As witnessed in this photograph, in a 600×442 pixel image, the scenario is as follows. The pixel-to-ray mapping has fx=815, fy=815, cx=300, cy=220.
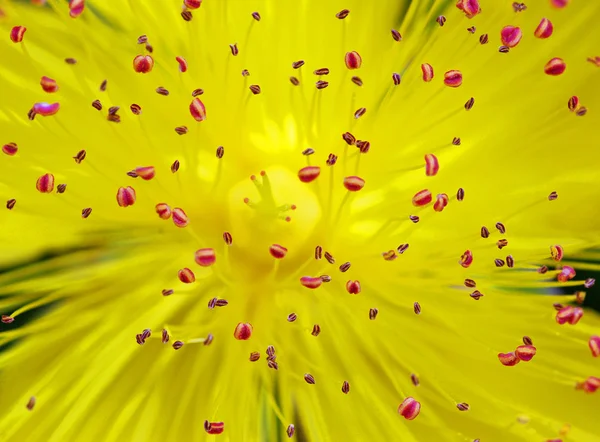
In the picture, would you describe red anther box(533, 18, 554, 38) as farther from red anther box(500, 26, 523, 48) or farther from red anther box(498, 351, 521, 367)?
red anther box(498, 351, 521, 367)

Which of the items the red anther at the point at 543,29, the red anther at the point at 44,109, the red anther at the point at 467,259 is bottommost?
the red anther at the point at 467,259

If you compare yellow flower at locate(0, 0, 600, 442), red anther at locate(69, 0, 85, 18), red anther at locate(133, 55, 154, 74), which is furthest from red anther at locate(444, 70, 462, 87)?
red anther at locate(69, 0, 85, 18)

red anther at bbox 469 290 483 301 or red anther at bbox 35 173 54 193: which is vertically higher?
red anther at bbox 35 173 54 193

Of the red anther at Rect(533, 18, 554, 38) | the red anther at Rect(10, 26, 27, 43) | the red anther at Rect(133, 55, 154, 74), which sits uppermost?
the red anther at Rect(533, 18, 554, 38)

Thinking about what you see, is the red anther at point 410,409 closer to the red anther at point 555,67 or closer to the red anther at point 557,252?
the red anther at point 557,252

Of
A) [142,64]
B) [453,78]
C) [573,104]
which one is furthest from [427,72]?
[142,64]

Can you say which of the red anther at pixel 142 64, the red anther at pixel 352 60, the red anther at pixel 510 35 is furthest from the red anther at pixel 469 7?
the red anther at pixel 142 64

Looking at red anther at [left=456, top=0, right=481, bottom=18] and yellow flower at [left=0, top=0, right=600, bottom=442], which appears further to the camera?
yellow flower at [left=0, top=0, right=600, bottom=442]

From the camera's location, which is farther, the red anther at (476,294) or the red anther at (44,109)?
the red anther at (476,294)

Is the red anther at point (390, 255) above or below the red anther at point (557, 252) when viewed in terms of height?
below
